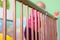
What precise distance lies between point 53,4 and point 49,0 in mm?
128

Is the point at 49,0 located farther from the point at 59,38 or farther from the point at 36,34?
the point at 36,34

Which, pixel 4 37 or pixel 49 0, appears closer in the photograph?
pixel 4 37

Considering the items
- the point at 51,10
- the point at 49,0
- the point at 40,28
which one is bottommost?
the point at 40,28

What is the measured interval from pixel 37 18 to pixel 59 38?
1.90m

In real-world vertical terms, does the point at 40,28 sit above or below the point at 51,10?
below

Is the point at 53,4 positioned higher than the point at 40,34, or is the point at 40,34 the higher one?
the point at 53,4

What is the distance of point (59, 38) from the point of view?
3303mm

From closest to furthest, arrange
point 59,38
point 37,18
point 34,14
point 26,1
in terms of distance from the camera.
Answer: point 26,1
point 34,14
point 37,18
point 59,38

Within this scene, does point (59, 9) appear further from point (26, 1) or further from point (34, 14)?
point (26, 1)

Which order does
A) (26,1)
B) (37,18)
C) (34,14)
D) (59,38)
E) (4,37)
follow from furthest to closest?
(59,38) → (37,18) → (34,14) → (26,1) → (4,37)

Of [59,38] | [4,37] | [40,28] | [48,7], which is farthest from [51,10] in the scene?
[4,37]

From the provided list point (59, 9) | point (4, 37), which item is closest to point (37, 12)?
point (4, 37)

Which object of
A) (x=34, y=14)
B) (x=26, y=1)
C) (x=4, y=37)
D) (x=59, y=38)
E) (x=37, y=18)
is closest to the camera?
(x=4, y=37)

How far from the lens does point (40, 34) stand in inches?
61.9
